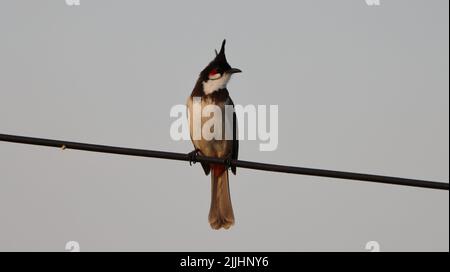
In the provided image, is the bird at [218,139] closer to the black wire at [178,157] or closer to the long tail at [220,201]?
the long tail at [220,201]

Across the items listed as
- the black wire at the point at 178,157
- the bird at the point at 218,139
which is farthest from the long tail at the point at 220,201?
the black wire at the point at 178,157

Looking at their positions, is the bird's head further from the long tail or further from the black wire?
the black wire

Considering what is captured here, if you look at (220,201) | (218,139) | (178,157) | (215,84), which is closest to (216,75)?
(215,84)

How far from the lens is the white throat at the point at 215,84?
8617 mm

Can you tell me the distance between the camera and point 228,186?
883cm

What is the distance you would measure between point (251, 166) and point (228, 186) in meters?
3.37

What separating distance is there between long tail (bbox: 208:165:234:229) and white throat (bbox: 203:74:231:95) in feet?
2.71

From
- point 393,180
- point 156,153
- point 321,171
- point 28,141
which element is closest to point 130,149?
point 156,153

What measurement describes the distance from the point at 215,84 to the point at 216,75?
0.13m

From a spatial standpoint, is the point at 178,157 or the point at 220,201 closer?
the point at 178,157

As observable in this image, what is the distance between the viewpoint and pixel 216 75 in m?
8.75

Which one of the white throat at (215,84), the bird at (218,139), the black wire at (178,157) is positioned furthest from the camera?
the white throat at (215,84)

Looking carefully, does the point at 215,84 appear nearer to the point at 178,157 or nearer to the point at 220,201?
the point at 220,201

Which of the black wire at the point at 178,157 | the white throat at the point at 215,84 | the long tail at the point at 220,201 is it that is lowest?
the black wire at the point at 178,157
